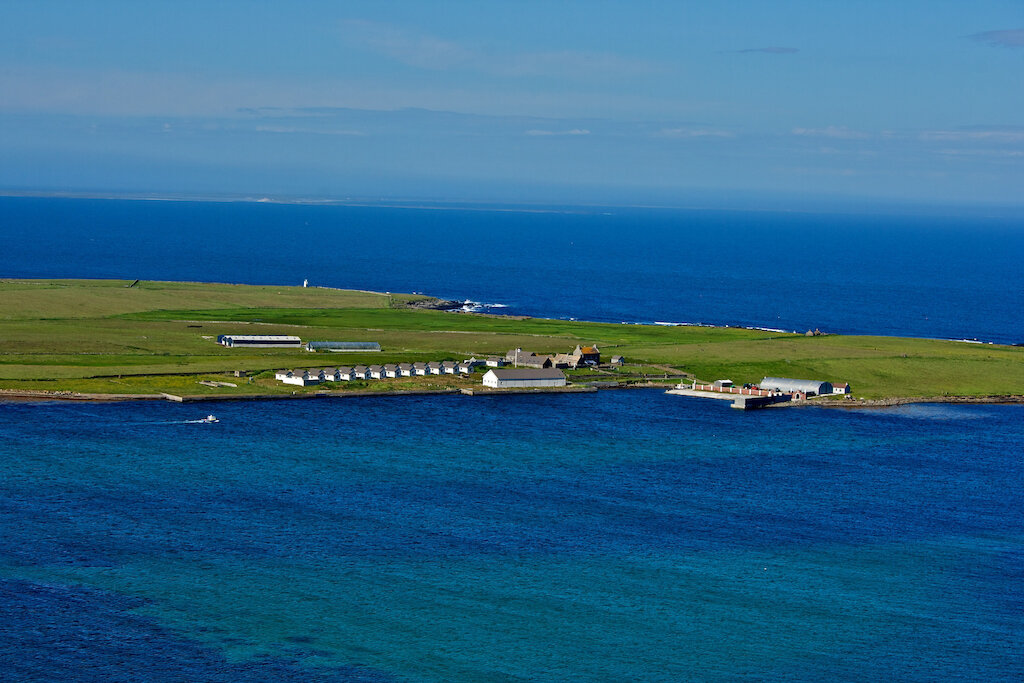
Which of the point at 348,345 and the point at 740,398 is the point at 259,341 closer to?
the point at 348,345

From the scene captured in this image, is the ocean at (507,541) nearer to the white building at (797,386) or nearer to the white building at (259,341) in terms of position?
the white building at (797,386)

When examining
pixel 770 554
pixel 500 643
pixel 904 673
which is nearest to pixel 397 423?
pixel 770 554

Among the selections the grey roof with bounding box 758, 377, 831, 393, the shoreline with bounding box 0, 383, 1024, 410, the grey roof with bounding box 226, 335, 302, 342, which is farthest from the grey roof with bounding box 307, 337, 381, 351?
the grey roof with bounding box 758, 377, 831, 393

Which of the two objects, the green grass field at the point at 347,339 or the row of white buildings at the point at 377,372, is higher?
the green grass field at the point at 347,339

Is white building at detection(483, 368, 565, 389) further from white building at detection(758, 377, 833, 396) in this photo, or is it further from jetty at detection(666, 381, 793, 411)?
white building at detection(758, 377, 833, 396)

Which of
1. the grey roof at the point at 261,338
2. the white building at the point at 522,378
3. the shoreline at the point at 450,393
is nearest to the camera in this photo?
the shoreline at the point at 450,393

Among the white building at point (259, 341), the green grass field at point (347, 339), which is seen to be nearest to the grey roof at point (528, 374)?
the green grass field at point (347, 339)
